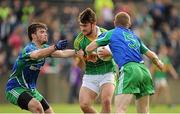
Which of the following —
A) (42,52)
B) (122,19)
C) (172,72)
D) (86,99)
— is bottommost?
(172,72)

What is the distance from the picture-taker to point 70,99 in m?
26.6

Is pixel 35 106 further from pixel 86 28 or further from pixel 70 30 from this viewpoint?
pixel 70 30

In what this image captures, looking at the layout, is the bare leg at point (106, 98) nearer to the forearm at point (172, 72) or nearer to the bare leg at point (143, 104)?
the bare leg at point (143, 104)

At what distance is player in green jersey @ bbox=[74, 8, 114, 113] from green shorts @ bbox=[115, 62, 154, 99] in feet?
4.36

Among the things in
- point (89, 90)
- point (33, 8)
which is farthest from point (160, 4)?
point (89, 90)

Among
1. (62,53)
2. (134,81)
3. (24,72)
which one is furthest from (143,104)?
(24,72)

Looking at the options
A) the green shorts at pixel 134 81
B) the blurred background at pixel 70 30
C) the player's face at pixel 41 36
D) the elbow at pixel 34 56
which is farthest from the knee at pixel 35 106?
the blurred background at pixel 70 30

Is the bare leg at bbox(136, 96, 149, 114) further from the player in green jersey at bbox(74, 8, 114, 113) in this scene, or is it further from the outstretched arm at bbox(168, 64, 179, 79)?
the outstretched arm at bbox(168, 64, 179, 79)

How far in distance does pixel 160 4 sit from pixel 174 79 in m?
3.07

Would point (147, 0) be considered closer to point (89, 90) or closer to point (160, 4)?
point (160, 4)

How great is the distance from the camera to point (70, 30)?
2725 cm

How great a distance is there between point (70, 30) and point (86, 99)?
13.1 meters

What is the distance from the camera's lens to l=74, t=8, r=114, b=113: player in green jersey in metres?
14.2

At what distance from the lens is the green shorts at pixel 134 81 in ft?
41.8
